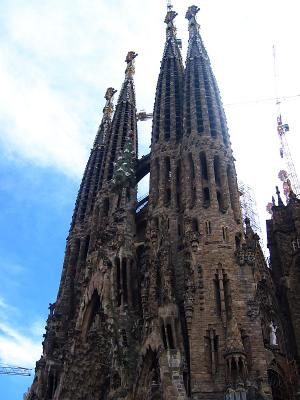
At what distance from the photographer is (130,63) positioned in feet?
189

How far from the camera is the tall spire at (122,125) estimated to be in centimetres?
4519

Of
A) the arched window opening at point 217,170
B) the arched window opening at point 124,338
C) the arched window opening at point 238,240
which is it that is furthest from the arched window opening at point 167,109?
the arched window opening at point 124,338

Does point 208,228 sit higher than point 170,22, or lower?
lower

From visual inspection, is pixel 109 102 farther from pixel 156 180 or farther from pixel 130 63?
pixel 156 180

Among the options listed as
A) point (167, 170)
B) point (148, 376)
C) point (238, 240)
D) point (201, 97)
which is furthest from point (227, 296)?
point (201, 97)

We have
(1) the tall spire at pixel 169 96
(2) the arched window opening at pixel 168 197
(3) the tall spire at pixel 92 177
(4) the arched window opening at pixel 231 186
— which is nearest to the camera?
(4) the arched window opening at pixel 231 186

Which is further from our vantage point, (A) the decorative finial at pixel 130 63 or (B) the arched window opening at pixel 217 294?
(A) the decorative finial at pixel 130 63

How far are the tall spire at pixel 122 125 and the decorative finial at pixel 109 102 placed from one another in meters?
3.61

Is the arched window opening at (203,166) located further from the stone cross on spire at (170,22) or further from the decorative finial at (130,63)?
the decorative finial at (130,63)

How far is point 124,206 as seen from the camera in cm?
3647

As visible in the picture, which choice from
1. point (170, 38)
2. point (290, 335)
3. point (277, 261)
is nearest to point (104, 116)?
point (170, 38)

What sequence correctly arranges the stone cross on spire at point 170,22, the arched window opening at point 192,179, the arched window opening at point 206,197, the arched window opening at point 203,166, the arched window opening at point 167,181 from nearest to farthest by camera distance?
the arched window opening at point 206,197
the arched window opening at point 192,179
the arched window opening at point 203,166
the arched window opening at point 167,181
the stone cross on spire at point 170,22

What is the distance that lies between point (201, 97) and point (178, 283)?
1460 centimetres

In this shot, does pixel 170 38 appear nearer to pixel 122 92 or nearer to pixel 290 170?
pixel 122 92
